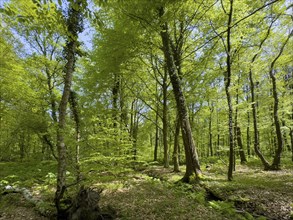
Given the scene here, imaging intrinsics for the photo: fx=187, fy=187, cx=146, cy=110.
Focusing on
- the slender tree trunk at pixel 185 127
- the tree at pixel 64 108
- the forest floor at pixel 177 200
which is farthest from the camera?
the slender tree trunk at pixel 185 127

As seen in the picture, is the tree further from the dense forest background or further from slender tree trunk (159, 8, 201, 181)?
slender tree trunk (159, 8, 201, 181)

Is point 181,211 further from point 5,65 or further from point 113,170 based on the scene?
point 5,65

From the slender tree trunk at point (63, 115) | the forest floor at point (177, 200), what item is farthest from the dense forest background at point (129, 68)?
the forest floor at point (177, 200)

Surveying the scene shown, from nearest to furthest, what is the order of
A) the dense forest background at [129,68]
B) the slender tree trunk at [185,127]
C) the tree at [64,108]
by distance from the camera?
the tree at [64,108] → the dense forest background at [129,68] → the slender tree trunk at [185,127]

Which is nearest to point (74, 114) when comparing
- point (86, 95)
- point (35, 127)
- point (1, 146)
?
point (35, 127)

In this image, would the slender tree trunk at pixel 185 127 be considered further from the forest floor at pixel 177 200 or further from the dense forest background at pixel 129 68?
the forest floor at pixel 177 200

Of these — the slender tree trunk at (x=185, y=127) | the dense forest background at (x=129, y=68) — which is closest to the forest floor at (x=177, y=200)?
the slender tree trunk at (x=185, y=127)

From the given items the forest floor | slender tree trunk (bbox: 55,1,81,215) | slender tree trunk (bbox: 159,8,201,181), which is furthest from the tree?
slender tree trunk (bbox: 159,8,201,181)

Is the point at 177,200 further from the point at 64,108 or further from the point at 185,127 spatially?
the point at 64,108

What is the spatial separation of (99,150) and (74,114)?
12.1 ft

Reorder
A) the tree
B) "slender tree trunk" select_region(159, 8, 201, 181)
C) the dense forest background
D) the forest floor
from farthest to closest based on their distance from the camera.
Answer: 1. "slender tree trunk" select_region(159, 8, 201, 181)
2. the dense forest background
3. the tree
4. the forest floor

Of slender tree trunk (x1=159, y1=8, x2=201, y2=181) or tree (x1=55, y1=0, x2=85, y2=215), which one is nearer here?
tree (x1=55, y1=0, x2=85, y2=215)

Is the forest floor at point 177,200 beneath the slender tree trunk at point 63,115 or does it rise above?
beneath

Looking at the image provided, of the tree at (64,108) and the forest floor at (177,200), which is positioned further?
the tree at (64,108)
